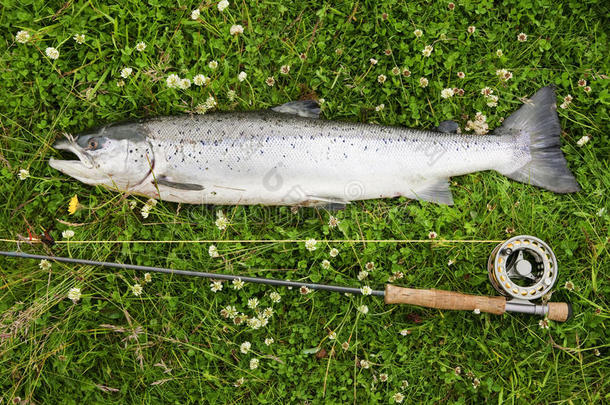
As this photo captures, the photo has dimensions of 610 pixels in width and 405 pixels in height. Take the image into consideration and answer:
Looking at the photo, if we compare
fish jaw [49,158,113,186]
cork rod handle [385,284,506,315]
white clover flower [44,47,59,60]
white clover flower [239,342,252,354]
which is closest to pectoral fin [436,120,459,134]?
cork rod handle [385,284,506,315]

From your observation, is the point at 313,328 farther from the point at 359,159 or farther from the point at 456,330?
the point at 359,159

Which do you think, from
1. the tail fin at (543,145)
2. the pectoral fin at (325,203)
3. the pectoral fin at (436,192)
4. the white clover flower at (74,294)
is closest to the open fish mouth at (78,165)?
the white clover flower at (74,294)

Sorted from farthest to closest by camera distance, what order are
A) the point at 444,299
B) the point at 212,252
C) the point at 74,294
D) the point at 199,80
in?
the point at 199,80 < the point at 212,252 < the point at 74,294 < the point at 444,299

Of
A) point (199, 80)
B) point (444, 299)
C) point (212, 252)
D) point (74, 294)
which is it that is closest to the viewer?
point (444, 299)

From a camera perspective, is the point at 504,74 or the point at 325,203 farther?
the point at 504,74

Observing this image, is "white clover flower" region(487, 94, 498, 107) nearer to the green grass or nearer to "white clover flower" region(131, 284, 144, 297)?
the green grass

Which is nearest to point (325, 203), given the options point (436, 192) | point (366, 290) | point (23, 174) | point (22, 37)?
point (366, 290)

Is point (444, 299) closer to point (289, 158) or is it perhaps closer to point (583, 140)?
point (289, 158)

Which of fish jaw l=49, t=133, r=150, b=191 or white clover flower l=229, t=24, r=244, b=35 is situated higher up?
white clover flower l=229, t=24, r=244, b=35
